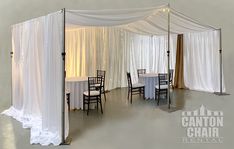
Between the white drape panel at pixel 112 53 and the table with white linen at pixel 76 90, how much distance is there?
1887mm

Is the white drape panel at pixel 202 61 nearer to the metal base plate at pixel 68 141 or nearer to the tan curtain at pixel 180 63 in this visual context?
the tan curtain at pixel 180 63

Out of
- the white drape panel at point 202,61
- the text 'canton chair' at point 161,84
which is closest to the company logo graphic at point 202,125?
the text 'canton chair' at point 161,84

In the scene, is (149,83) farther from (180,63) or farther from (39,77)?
(39,77)

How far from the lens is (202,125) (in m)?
4.27

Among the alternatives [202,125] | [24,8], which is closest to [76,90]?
[202,125]

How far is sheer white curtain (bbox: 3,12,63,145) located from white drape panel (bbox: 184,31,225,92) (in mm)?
6187

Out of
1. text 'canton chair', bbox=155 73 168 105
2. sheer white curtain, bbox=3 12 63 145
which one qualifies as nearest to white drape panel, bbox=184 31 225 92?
text 'canton chair', bbox=155 73 168 105

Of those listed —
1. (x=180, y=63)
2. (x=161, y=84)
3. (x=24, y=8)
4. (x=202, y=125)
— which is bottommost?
(x=202, y=125)

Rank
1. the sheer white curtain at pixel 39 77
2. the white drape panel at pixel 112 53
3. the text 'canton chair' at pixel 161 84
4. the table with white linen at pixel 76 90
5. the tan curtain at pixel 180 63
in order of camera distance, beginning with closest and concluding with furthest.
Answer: the sheer white curtain at pixel 39 77
the table with white linen at pixel 76 90
the text 'canton chair' at pixel 161 84
the white drape panel at pixel 112 53
the tan curtain at pixel 180 63

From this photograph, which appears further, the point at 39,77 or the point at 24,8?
the point at 24,8

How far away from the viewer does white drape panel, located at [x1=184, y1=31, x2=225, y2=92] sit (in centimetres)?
791

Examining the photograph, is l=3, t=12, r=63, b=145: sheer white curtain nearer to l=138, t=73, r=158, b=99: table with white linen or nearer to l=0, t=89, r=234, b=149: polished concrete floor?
l=0, t=89, r=234, b=149: polished concrete floor

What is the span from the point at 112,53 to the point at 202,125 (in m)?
5.22

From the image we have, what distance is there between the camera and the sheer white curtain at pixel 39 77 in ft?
12.0
